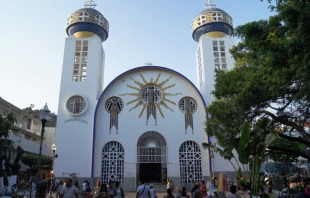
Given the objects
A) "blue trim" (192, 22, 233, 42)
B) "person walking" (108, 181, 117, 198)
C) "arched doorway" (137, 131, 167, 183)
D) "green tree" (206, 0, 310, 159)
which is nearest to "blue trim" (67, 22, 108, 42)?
"blue trim" (192, 22, 233, 42)

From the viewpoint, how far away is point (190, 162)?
22.6 meters

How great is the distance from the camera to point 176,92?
2402 cm

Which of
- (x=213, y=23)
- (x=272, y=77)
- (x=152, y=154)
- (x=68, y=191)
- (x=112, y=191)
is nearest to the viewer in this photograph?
(x=68, y=191)

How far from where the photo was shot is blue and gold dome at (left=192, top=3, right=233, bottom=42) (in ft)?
85.0

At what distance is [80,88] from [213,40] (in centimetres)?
1241

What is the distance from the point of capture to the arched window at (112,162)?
22.2 metres

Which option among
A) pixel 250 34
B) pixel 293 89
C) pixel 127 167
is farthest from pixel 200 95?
pixel 250 34

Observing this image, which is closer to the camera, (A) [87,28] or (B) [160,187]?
(B) [160,187]

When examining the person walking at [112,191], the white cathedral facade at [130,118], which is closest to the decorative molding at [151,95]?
the white cathedral facade at [130,118]

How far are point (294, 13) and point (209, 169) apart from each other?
671 inches

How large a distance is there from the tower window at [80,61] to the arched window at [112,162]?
6.26 m

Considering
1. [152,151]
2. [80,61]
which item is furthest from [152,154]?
[80,61]

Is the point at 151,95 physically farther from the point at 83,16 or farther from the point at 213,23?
the point at 83,16

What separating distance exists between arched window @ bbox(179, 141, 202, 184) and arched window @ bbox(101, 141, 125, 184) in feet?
15.3
